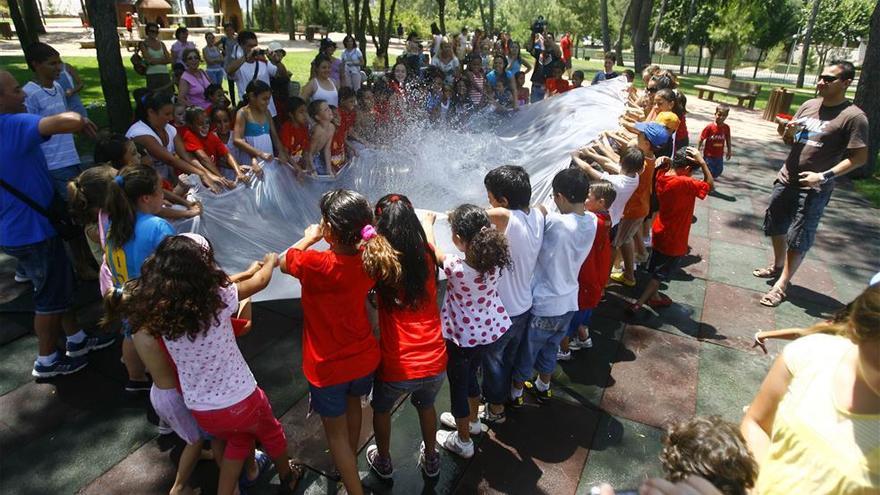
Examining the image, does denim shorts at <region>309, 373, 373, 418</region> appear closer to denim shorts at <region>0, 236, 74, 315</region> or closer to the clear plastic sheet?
the clear plastic sheet

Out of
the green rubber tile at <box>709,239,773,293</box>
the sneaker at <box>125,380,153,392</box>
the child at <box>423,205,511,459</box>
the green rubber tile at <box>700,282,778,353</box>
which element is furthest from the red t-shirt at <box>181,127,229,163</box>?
the green rubber tile at <box>709,239,773,293</box>

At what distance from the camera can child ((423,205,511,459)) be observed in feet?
8.13

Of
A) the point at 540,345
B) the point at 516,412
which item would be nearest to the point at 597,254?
the point at 540,345

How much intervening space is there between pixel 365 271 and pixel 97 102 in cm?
1053

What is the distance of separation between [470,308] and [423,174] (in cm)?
336

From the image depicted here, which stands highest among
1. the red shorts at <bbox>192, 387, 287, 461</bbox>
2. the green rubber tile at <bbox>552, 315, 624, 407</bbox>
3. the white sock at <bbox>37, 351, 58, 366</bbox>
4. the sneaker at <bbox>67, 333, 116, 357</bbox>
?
the red shorts at <bbox>192, 387, 287, 461</bbox>

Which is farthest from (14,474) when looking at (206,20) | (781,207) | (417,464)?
(206,20)

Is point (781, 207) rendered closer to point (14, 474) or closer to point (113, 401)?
point (113, 401)

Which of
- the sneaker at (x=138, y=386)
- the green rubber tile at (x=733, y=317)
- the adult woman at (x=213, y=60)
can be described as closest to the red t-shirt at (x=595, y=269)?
the green rubber tile at (x=733, y=317)

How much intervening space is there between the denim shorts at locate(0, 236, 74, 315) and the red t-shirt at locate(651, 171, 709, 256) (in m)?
4.40

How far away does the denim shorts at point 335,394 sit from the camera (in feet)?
7.76

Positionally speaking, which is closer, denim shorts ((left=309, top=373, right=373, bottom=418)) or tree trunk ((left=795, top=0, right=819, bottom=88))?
denim shorts ((left=309, top=373, right=373, bottom=418))

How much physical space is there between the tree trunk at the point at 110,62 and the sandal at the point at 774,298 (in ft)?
24.0

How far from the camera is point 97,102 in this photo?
10.1 m
